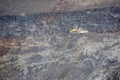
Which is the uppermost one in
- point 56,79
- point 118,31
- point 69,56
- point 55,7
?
point 55,7

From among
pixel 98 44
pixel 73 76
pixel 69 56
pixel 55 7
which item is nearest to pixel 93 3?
pixel 55 7

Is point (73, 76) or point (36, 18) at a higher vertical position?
point (36, 18)

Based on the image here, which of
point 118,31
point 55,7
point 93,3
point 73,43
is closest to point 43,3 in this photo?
point 55,7

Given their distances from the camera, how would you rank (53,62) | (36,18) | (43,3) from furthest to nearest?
(43,3), (36,18), (53,62)

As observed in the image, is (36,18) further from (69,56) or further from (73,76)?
(73,76)

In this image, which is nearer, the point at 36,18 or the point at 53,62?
the point at 53,62

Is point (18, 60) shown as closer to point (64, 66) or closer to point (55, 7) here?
point (64, 66)

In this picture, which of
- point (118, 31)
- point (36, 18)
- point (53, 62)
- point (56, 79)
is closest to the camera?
point (56, 79)
